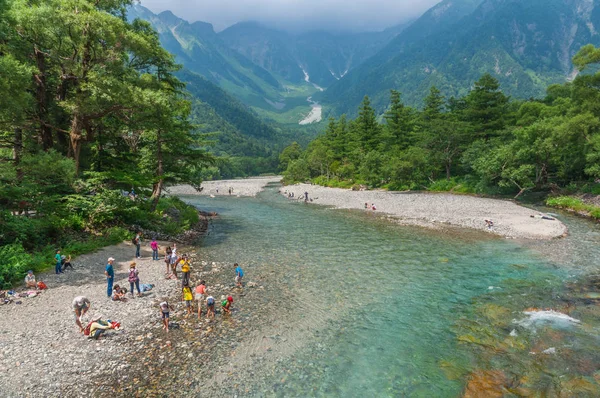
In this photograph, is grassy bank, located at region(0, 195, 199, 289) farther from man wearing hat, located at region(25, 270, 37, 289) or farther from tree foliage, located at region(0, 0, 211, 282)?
man wearing hat, located at region(25, 270, 37, 289)

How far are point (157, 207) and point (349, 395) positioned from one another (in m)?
33.4

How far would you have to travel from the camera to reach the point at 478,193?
5603cm

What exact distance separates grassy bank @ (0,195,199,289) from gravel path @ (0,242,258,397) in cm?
162

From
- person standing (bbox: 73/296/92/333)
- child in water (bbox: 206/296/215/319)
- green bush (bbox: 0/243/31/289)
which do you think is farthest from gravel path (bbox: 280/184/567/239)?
green bush (bbox: 0/243/31/289)

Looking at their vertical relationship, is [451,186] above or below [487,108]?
below

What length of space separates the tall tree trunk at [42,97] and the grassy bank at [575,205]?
55670 mm

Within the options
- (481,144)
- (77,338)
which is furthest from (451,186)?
(77,338)

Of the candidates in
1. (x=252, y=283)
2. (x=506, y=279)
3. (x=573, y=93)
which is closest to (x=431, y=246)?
(x=506, y=279)

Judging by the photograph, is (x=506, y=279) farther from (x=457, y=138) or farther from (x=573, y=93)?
(x=457, y=138)

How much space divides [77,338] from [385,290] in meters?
15.6

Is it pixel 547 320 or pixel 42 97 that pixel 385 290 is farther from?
pixel 42 97

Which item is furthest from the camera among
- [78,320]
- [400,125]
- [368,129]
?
[368,129]

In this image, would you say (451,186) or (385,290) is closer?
(385,290)

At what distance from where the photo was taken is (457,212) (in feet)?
136
